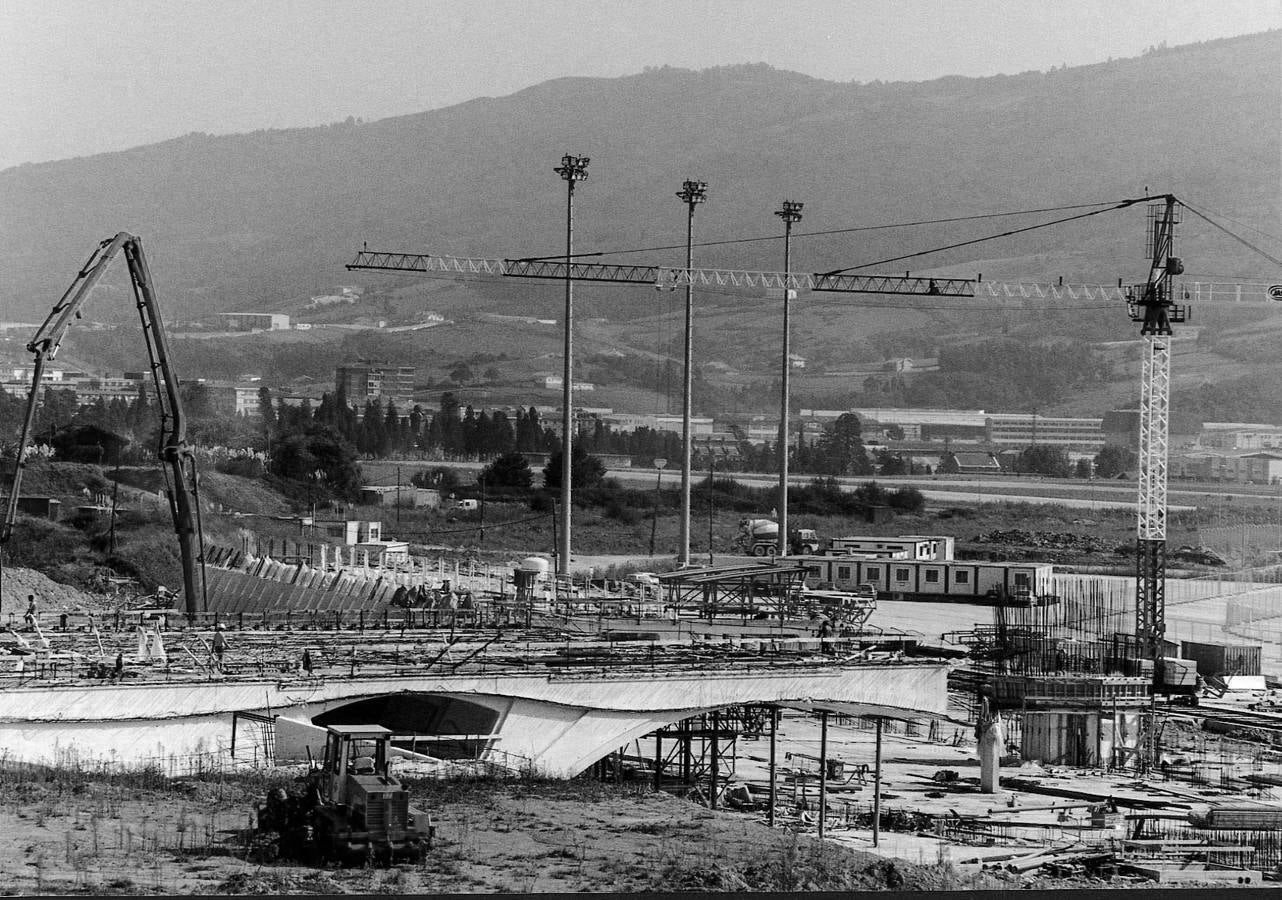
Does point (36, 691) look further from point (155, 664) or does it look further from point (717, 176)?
point (717, 176)

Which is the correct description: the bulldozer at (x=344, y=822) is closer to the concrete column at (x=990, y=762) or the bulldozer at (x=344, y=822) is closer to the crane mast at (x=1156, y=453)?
the concrete column at (x=990, y=762)

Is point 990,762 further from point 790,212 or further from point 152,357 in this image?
point 790,212

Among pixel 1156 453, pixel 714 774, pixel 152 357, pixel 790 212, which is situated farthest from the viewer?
pixel 790 212

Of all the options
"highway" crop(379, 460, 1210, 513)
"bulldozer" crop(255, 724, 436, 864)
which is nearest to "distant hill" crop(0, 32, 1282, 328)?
"highway" crop(379, 460, 1210, 513)

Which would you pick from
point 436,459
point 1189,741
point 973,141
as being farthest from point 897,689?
point 973,141

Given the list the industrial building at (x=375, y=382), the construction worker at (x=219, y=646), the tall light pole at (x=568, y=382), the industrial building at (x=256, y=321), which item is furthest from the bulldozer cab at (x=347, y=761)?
the industrial building at (x=256, y=321)

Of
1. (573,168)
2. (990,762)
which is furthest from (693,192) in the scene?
(990,762)

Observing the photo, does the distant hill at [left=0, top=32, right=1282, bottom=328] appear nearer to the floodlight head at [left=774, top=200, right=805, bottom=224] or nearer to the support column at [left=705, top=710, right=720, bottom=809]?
the floodlight head at [left=774, top=200, right=805, bottom=224]
